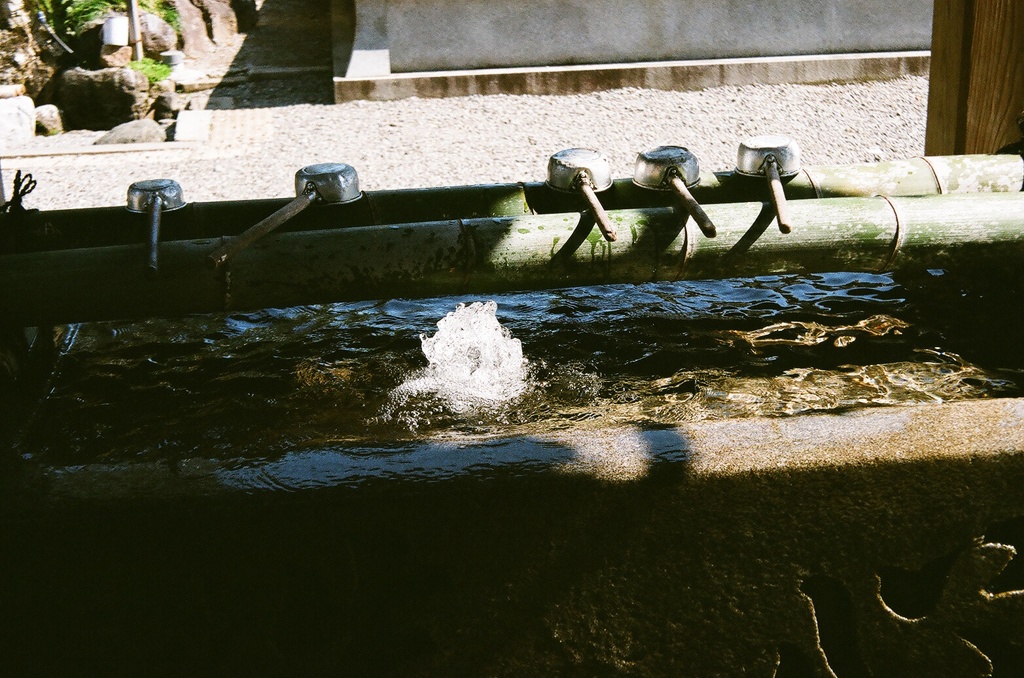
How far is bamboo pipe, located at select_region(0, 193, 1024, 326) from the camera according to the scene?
1.92m

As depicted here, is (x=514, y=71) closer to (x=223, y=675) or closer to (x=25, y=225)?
(x=25, y=225)

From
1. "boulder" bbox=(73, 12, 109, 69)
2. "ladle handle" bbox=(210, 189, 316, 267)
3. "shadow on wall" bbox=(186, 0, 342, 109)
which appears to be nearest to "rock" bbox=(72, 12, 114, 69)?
"boulder" bbox=(73, 12, 109, 69)

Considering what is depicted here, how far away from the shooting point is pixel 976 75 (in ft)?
11.0

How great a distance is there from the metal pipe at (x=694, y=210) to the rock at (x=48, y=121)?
10.0 metres

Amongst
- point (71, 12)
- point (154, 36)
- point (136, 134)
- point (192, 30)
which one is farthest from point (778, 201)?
point (192, 30)

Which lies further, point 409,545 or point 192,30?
point 192,30

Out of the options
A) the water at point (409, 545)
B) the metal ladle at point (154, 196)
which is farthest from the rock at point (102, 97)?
the water at point (409, 545)

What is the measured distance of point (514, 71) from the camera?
9320mm

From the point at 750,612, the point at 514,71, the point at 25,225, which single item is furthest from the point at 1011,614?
the point at 514,71

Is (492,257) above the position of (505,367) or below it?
above

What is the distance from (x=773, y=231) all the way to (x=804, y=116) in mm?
6696

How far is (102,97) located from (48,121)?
642 millimetres

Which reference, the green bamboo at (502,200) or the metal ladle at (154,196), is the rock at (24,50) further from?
the metal ladle at (154,196)

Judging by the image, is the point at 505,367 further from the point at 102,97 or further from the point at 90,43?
the point at 90,43
